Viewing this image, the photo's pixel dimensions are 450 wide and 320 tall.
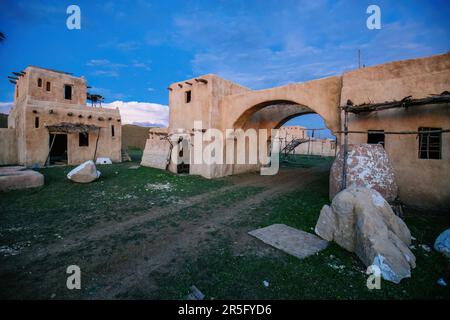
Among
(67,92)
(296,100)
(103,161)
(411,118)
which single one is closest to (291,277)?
(411,118)

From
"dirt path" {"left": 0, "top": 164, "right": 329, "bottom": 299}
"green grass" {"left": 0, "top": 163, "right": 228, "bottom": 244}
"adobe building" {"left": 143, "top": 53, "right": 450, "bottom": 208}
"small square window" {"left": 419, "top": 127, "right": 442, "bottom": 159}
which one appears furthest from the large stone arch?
"dirt path" {"left": 0, "top": 164, "right": 329, "bottom": 299}

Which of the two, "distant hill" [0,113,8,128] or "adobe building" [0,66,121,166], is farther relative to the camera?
"distant hill" [0,113,8,128]

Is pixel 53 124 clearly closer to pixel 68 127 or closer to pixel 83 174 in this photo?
pixel 68 127

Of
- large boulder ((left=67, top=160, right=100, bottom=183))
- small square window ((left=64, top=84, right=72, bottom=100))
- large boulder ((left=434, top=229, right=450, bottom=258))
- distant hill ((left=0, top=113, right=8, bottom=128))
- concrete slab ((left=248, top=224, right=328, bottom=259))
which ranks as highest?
small square window ((left=64, top=84, right=72, bottom=100))

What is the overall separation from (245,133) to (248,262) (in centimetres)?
1131

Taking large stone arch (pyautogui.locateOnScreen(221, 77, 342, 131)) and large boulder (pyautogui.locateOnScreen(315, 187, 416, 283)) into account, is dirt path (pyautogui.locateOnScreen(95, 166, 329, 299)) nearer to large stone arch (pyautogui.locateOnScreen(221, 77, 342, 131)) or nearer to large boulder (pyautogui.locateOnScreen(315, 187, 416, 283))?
large boulder (pyautogui.locateOnScreen(315, 187, 416, 283))

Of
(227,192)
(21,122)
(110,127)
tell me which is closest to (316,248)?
(227,192)

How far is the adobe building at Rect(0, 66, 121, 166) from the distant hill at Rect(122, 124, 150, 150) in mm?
17012

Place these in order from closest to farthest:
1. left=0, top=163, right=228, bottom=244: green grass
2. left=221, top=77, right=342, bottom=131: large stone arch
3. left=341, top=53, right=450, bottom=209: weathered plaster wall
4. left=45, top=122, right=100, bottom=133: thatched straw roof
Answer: left=0, top=163, right=228, bottom=244: green grass, left=341, top=53, right=450, bottom=209: weathered plaster wall, left=221, top=77, right=342, bottom=131: large stone arch, left=45, top=122, right=100, bottom=133: thatched straw roof

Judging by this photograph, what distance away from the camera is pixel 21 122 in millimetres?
15180

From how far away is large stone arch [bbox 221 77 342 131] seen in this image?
8953 mm

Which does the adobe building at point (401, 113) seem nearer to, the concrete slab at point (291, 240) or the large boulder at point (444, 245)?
the large boulder at point (444, 245)

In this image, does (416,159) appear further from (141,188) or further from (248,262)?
(141,188)
